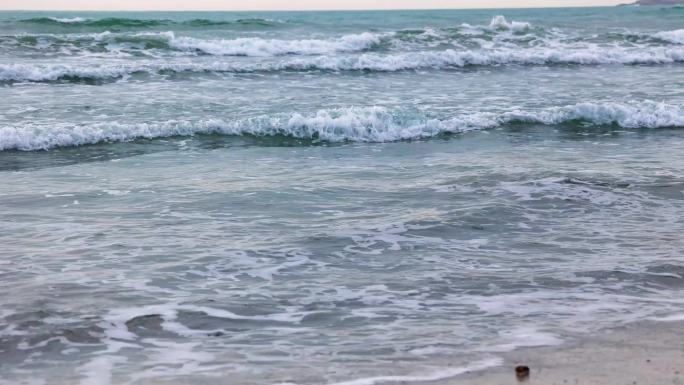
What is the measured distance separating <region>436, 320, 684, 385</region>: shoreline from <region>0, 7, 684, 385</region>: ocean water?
118 mm

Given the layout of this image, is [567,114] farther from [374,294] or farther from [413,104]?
[374,294]

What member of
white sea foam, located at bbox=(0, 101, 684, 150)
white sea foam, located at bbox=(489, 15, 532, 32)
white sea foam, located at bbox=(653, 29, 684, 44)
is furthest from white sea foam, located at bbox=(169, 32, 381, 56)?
white sea foam, located at bbox=(0, 101, 684, 150)

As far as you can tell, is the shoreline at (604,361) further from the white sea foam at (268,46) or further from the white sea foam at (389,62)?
the white sea foam at (268,46)

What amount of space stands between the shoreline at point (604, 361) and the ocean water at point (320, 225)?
118 mm

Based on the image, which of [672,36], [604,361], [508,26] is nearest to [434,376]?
[604,361]

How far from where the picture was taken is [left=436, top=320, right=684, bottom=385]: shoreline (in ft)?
13.2

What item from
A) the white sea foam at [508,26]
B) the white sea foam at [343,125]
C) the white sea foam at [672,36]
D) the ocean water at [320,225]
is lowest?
the ocean water at [320,225]

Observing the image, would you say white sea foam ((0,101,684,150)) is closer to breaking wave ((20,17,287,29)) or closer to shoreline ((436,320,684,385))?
shoreline ((436,320,684,385))

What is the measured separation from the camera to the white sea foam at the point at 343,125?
11.3 meters

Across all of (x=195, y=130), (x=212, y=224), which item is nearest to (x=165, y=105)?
(x=195, y=130)

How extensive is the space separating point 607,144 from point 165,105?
22.6ft

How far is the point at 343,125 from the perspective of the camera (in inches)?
482

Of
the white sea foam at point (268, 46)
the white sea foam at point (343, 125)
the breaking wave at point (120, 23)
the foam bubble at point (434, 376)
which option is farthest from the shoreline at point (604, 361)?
the breaking wave at point (120, 23)

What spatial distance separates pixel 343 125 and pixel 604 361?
8269 millimetres
